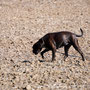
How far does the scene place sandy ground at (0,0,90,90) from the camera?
7.09 m

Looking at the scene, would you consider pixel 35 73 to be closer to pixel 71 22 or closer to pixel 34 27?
pixel 34 27

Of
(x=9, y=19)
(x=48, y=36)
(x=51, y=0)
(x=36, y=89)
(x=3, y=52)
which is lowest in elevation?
(x=36, y=89)

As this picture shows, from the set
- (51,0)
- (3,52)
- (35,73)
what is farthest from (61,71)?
(51,0)

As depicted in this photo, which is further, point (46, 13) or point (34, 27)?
point (46, 13)

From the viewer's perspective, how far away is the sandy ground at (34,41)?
7.09m

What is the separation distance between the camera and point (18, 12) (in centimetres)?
1894

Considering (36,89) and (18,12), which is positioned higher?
(18,12)

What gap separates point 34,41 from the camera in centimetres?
1262

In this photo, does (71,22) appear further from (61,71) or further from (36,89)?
(36,89)

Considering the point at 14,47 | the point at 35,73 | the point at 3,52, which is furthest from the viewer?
the point at 14,47

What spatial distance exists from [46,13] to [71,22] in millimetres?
2661

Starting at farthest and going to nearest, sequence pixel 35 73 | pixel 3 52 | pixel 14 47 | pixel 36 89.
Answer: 1. pixel 14 47
2. pixel 3 52
3. pixel 35 73
4. pixel 36 89

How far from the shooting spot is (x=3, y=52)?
10719 millimetres

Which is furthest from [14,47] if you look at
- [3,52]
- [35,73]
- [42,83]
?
[42,83]
